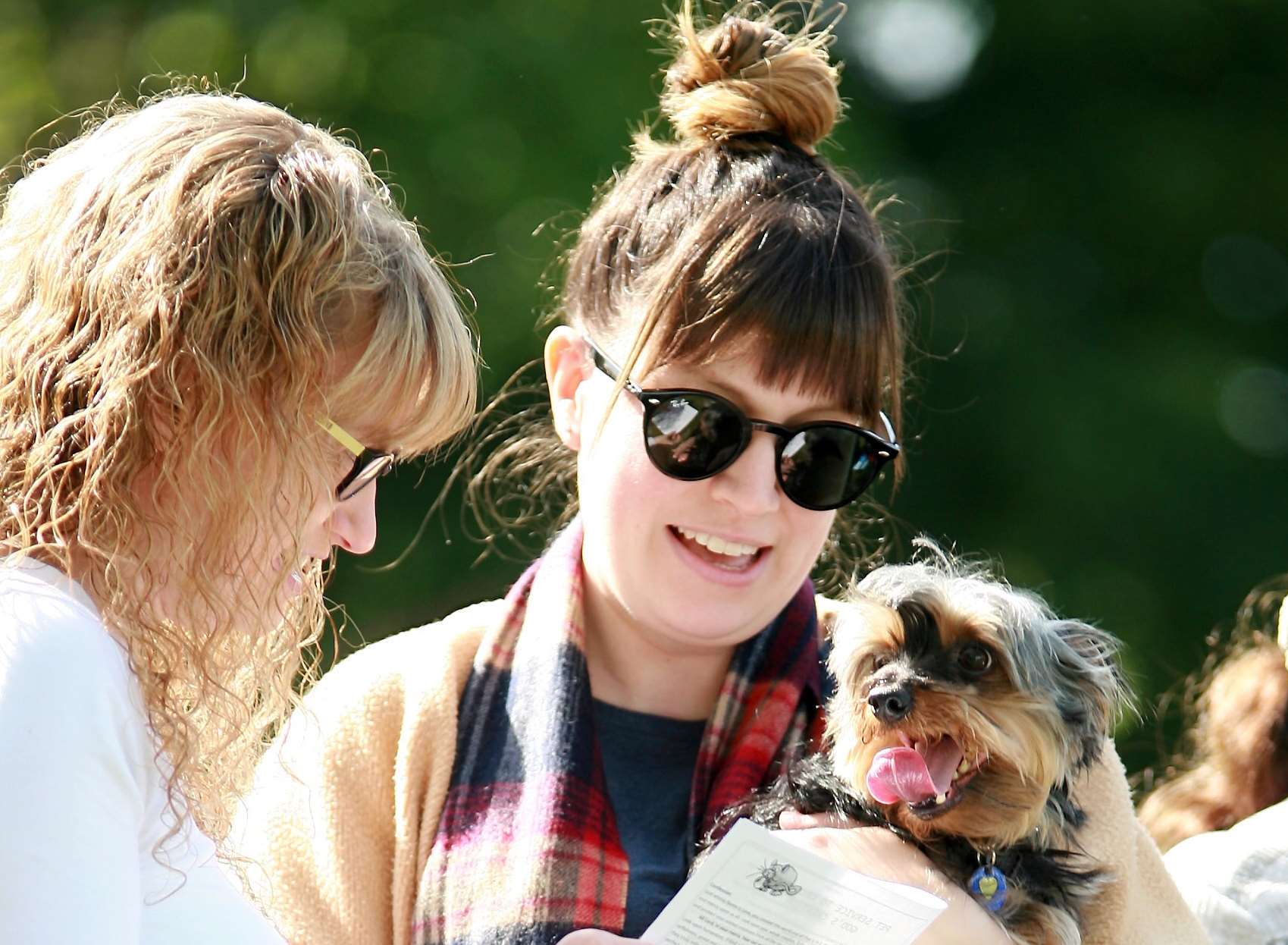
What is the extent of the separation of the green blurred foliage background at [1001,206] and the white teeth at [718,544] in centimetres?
342

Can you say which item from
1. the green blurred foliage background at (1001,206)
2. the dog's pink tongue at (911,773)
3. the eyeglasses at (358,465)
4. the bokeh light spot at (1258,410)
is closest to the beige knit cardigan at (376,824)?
the dog's pink tongue at (911,773)

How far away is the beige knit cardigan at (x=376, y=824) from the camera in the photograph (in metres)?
2.49

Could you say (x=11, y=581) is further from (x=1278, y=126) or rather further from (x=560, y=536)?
(x=1278, y=126)

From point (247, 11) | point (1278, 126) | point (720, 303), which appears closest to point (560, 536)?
point (720, 303)

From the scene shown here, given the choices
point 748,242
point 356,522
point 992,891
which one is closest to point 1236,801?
point 992,891

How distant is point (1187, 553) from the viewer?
21.5ft

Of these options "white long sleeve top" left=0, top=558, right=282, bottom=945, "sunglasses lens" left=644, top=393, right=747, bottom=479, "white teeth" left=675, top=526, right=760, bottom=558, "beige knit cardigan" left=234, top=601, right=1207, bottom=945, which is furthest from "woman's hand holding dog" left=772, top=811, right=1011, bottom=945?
"white long sleeve top" left=0, top=558, right=282, bottom=945

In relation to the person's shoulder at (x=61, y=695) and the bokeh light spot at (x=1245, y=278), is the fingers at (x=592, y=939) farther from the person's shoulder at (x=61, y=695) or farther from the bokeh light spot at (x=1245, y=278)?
the bokeh light spot at (x=1245, y=278)

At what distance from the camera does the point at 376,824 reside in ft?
8.44

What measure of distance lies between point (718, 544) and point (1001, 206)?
4.73m

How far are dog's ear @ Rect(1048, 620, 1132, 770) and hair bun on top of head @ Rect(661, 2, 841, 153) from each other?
3.37 ft

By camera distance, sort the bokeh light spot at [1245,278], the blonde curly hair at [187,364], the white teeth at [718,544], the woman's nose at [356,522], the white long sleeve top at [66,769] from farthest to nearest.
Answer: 1. the bokeh light spot at [1245,278]
2. the white teeth at [718,544]
3. the woman's nose at [356,522]
4. the blonde curly hair at [187,364]
5. the white long sleeve top at [66,769]

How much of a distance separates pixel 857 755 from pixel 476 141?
4408 millimetres

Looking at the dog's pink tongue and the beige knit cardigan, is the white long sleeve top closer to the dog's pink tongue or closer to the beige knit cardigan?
the beige knit cardigan
